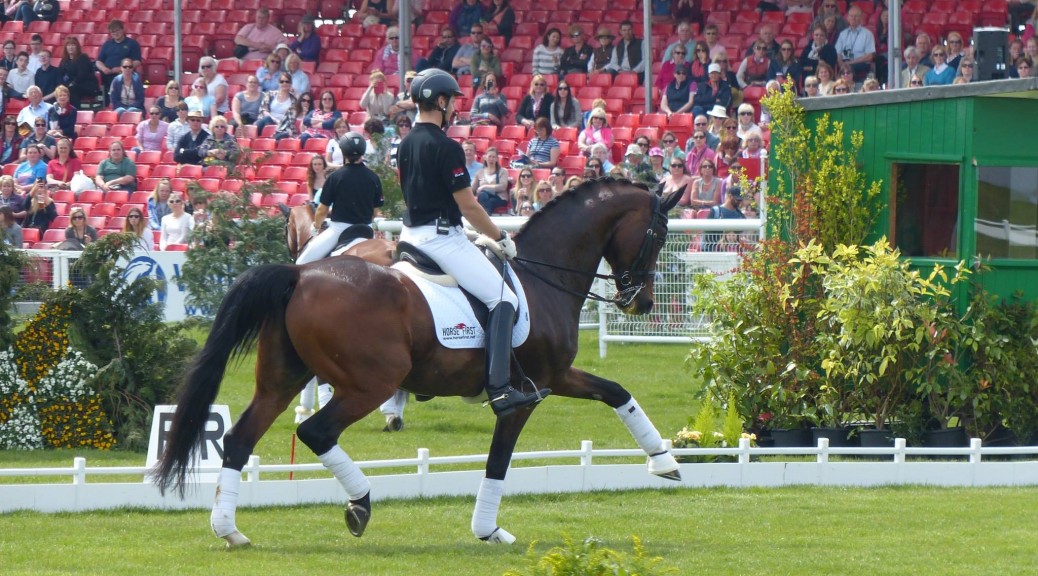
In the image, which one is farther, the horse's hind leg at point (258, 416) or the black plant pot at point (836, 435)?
the black plant pot at point (836, 435)

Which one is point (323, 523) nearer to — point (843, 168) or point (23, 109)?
point (843, 168)

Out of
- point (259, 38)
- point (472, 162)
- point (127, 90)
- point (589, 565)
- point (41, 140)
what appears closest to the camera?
point (589, 565)

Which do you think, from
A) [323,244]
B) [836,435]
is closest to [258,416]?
[323,244]

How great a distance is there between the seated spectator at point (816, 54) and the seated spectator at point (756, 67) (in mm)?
527

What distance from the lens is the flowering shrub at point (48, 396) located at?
12.0m

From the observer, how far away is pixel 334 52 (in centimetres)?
2627

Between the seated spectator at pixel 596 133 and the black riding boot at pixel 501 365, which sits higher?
the seated spectator at pixel 596 133

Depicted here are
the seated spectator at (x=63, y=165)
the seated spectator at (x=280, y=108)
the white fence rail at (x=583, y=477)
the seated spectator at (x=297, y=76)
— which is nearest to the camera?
the white fence rail at (x=583, y=477)

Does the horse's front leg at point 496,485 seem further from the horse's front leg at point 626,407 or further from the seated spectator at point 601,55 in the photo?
the seated spectator at point 601,55

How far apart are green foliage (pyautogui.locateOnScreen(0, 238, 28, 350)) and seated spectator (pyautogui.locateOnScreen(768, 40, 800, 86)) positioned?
11.8 m

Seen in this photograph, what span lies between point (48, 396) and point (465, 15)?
1465 cm

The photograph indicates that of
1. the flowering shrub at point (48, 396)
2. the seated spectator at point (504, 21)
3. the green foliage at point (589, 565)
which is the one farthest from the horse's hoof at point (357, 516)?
the seated spectator at point (504, 21)

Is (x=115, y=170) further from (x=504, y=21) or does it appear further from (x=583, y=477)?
(x=583, y=477)

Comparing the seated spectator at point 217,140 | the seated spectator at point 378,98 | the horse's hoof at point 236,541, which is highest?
the seated spectator at point 378,98
